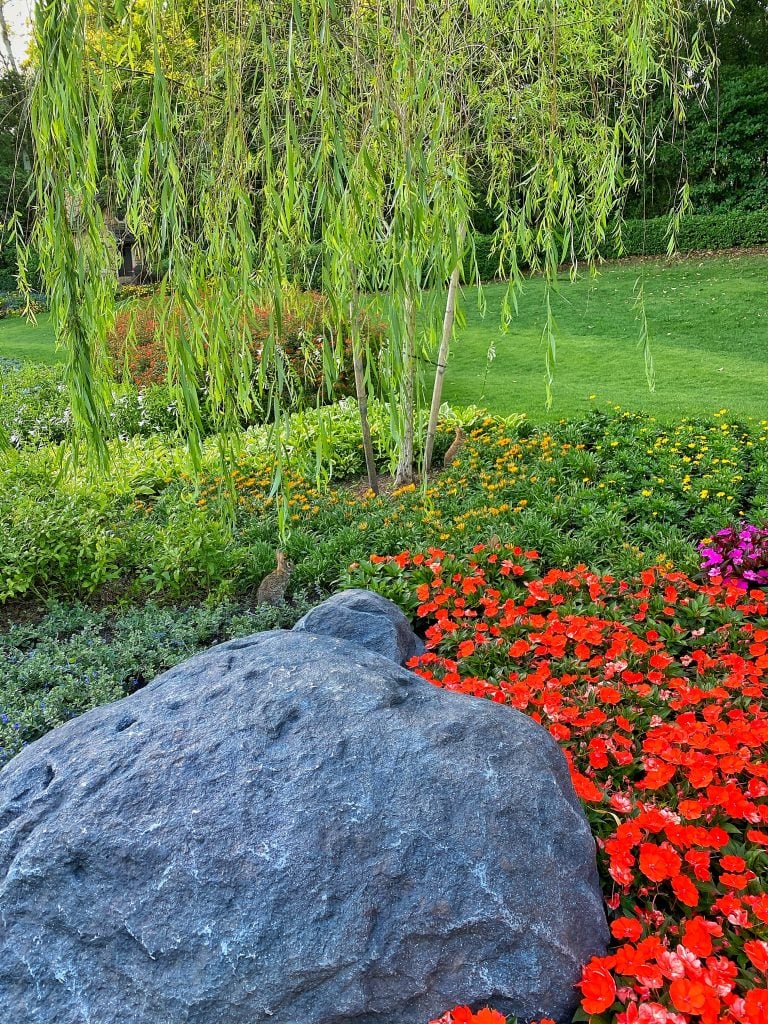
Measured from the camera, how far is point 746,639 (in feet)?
9.21

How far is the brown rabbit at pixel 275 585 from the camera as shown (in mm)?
3760

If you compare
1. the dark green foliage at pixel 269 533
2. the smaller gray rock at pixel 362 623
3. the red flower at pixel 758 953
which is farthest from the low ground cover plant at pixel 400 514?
the red flower at pixel 758 953

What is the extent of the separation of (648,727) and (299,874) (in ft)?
4.24

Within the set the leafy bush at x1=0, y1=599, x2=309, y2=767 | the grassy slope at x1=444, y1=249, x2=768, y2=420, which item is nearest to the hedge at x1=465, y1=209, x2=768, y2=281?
the grassy slope at x1=444, y1=249, x2=768, y2=420

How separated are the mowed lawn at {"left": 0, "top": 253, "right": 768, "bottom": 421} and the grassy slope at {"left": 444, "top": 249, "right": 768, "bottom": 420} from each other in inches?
0.5

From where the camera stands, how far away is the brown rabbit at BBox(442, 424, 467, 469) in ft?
17.4

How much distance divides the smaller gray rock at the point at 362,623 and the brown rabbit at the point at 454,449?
8.26 ft

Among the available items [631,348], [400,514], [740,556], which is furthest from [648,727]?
[631,348]

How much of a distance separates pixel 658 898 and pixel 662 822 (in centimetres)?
18

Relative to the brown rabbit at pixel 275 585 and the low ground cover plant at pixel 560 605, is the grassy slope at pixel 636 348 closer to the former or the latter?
the low ground cover plant at pixel 560 605

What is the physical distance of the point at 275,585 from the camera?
12.5ft

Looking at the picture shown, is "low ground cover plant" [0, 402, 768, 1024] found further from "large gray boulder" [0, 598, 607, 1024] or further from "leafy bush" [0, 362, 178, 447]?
"leafy bush" [0, 362, 178, 447]

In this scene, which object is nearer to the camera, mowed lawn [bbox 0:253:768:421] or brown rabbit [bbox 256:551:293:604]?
brown rabbit [bbox 256:551:293:604]

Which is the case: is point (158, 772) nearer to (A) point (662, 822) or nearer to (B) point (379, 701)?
(B) point (379, 701)
